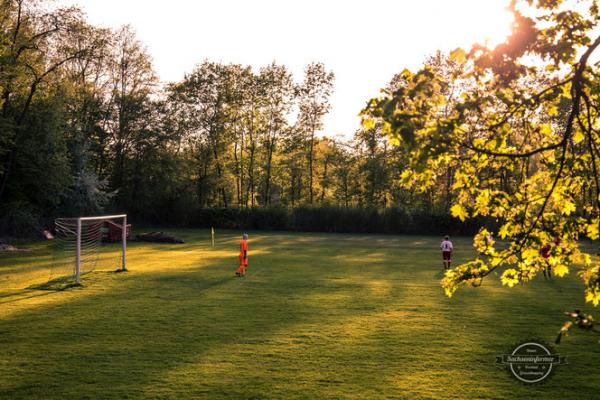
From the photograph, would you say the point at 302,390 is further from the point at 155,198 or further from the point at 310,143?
the point at 310,143

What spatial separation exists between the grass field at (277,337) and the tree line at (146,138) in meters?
20.4

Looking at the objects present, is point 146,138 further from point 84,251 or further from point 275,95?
point 84,251

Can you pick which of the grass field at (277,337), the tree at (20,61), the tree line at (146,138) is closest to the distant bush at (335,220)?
the tree line at (146,138)

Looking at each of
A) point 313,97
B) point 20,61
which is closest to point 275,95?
point 313,97

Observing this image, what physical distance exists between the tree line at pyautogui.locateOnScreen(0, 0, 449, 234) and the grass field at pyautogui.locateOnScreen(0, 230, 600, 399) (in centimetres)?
2044

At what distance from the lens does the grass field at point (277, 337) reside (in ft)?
25.7

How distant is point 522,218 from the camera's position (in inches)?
207

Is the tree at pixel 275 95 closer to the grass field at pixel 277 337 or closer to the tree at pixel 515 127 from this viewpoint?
the grass field at pixel 277 337

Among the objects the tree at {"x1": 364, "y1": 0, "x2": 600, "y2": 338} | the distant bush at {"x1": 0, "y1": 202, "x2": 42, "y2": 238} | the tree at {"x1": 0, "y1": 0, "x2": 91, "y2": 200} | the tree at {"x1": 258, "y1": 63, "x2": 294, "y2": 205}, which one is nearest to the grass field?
the tree at {"x1": 364, "y1": 0, "x2": 600, "y2": 338}

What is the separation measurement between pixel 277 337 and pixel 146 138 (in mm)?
45698

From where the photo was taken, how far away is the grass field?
7.84 m

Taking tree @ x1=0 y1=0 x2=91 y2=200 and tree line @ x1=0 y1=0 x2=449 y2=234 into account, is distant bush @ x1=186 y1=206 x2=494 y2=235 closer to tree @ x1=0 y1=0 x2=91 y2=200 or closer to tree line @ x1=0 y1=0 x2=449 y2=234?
tree line @ x1=0 y1=0 x2=449 y2=234

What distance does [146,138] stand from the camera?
52688mm

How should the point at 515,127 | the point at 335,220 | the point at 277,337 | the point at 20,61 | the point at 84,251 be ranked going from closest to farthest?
1. the point at 515,127
2. the point at 277,337
3. the point at 84,251
4. the point at 20,61
5. the point at 335,220
